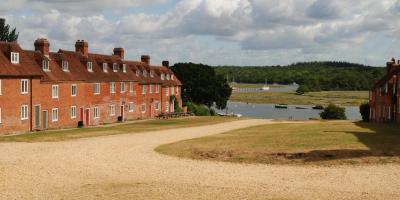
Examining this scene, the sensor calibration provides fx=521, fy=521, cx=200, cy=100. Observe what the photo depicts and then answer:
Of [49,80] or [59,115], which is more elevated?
[49,80]

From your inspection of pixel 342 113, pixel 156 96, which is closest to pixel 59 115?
pixel 156 96

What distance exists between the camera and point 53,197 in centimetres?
Result: 1967

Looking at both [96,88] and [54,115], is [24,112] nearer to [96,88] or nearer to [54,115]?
[54,115]

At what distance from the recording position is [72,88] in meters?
58.4

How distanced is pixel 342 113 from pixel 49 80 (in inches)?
1870

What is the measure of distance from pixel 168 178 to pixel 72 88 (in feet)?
122

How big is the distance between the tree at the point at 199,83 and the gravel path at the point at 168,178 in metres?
73.0

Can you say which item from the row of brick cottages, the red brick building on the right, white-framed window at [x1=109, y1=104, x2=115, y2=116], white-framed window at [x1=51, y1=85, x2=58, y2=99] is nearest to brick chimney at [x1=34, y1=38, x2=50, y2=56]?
the row of brick cottages

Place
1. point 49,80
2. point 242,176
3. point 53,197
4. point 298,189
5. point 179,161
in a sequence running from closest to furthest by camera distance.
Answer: point 53,197
point 298,189
point 242,176
point 179,161
point 49,80

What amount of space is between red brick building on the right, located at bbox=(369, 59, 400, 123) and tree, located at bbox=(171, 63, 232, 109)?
4052cm

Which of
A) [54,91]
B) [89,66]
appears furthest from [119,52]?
[54,91]

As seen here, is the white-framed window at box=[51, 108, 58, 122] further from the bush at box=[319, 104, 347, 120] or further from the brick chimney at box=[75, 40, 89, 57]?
the bush at box=[319, 104, 347, 120]

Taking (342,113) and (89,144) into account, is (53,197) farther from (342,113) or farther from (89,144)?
(342,113)

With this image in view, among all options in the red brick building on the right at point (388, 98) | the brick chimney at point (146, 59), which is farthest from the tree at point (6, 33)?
the red brick building on the right at point (388, 98)
